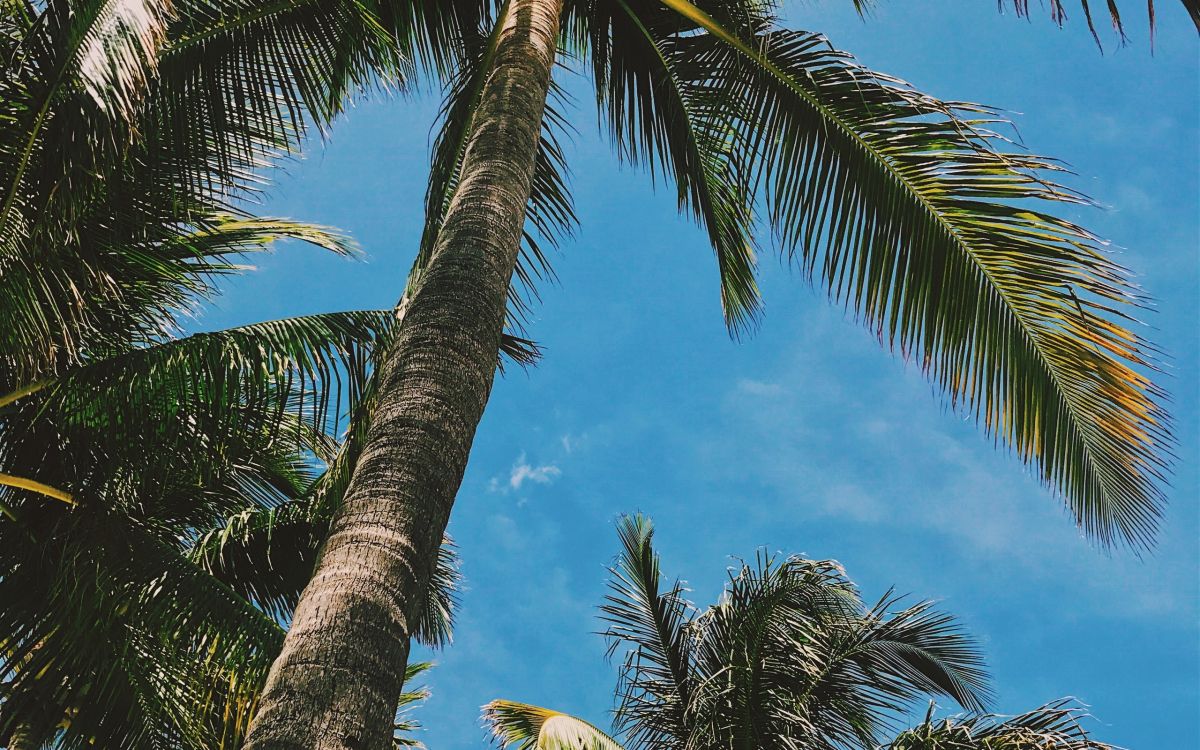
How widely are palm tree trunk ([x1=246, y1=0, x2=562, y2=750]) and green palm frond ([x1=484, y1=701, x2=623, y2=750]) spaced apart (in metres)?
5.57

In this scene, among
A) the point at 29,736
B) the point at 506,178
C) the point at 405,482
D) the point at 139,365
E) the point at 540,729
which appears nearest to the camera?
the point at 405,482

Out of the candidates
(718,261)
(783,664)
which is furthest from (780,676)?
(718,261)

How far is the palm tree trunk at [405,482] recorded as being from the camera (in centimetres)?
197

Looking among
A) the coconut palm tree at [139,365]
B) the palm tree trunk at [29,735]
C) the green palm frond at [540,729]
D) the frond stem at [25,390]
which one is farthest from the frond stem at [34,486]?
the green palm frond at [540,729]

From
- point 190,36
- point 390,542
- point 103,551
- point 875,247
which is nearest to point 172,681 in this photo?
point 103,551

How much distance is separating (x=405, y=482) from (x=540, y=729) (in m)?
6.59

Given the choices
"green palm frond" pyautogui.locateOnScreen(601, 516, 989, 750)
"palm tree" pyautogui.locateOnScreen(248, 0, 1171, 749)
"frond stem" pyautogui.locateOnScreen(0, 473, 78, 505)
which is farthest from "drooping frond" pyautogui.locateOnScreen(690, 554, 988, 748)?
"frond stem" pyautogui.locateOnScreen(0, 473, 78, 505)

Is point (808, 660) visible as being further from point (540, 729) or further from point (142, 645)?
point (142, 645)

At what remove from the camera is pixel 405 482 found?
2.49m

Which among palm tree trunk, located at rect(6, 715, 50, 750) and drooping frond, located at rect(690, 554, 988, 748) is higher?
drooping frond, located at rect(690, 554, 988, 748)

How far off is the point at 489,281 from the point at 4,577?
5510 millimetres

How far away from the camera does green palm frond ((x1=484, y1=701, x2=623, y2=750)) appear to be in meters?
8.02

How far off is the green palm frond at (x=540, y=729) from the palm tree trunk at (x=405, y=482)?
557 centimetres

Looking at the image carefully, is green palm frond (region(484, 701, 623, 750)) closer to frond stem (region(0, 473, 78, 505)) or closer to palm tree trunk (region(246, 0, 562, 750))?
frond stem (region(0, 473, 78, 505))
